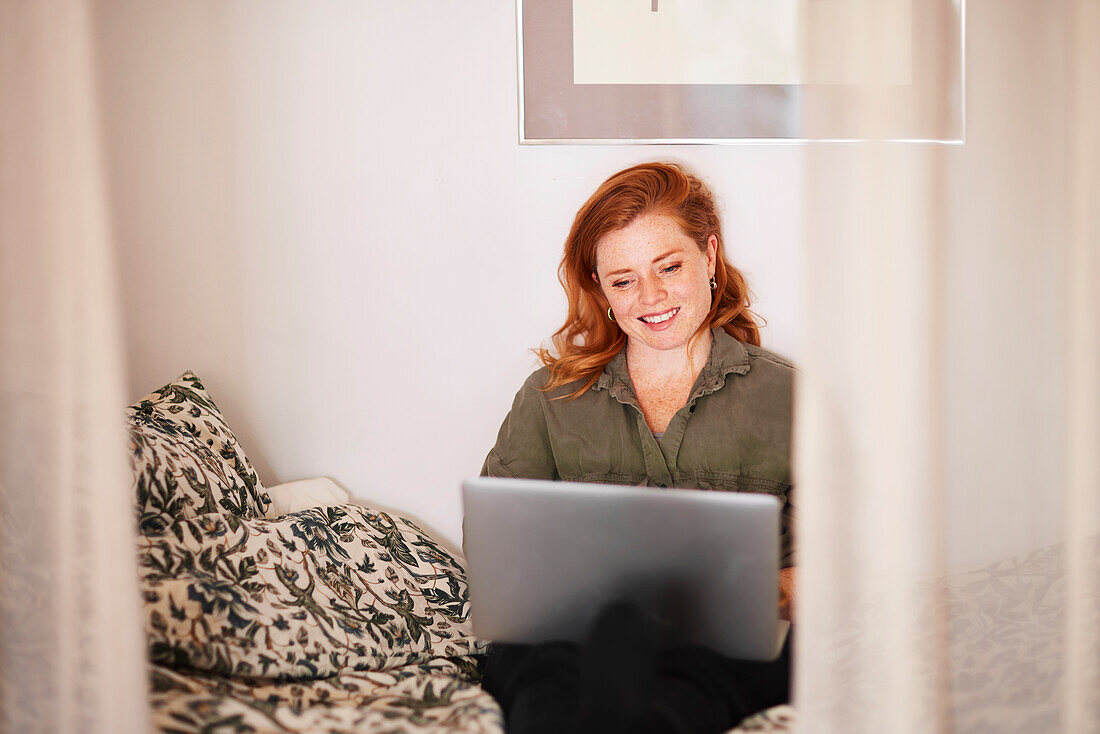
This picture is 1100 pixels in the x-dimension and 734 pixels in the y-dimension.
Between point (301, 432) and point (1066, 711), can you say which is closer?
point (1066, 711)

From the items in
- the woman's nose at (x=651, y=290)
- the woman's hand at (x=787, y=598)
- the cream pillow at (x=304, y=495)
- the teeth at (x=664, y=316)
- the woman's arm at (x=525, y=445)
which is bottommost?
the woman's hand at (x=787, y=598)

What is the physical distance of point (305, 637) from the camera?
1302 mm

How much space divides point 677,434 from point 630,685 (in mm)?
682

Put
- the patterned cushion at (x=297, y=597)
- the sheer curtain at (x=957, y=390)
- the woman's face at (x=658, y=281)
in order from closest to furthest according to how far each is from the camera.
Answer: the sheer curtain at (x=957, y=390), the patterned cushion at (x=297, y=597), the woman's face at (x=658, y=281)

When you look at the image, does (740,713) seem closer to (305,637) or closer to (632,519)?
(632,519)

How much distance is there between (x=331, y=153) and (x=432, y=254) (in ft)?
1.04

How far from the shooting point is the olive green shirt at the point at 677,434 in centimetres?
165

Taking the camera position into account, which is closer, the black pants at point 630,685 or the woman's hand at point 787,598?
the black pants at point 630,685

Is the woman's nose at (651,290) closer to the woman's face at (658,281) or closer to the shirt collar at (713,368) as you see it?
the woman's face at (658,281)

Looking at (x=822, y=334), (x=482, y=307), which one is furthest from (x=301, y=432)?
(x=822, y=334)

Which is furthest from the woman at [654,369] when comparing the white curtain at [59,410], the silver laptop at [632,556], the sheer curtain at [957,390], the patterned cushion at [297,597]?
the white curtain at [59,410]

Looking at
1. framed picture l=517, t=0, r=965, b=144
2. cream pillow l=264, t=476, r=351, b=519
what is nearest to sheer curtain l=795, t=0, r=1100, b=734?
framed picture l=517, t=0, r=965, b=144

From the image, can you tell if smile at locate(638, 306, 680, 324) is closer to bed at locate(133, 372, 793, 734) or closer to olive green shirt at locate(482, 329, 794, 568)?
olive green shirt at locate(482, 329, 794, 568)

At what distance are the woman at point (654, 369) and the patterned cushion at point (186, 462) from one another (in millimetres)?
506
